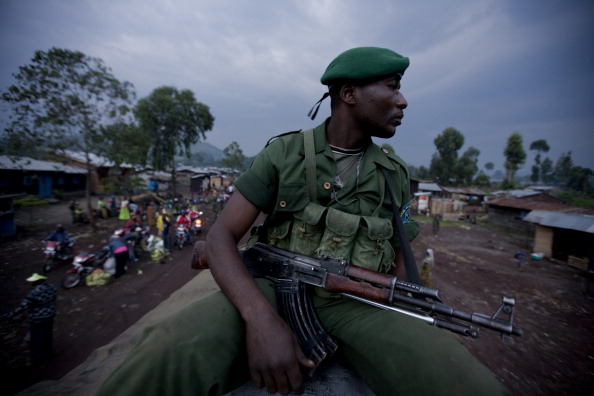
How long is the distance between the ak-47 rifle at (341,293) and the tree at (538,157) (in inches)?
3908

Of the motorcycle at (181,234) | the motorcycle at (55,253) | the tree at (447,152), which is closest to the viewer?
the motorcycle at (55,253)

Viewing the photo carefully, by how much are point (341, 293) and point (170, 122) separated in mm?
29557

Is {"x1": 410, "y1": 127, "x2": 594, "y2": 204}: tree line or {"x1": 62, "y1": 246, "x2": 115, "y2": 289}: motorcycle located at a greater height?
{"x1": 410, "y1": 127, "x2": 594, "y2": 204}: tree line

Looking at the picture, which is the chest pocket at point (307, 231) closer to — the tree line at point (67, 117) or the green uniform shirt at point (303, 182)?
the green uniform shirt at point (303, 182)

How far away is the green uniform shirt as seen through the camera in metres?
1.70

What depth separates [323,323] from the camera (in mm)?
1632

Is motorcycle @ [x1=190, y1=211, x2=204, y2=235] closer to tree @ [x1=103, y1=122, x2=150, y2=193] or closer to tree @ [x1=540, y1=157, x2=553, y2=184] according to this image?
tree @ [x1=103, y1=122, x2=150, y2=193]

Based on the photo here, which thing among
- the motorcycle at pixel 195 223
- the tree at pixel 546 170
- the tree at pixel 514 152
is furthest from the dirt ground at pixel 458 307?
the tree at pixel 546 170

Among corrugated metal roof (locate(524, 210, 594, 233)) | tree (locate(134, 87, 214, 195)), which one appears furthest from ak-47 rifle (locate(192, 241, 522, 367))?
tree (locate(134, 87, 214, 195))

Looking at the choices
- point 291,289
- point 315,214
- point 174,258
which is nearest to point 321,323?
point 291,289

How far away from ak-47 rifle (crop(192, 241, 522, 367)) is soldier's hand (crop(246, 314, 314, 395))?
0.77 feet

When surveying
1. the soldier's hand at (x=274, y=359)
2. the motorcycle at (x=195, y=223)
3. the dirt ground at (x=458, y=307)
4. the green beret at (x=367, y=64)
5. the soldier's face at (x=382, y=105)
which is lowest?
the dirt ground at (x=458, y=307)

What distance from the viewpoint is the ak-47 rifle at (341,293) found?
1.38 meters

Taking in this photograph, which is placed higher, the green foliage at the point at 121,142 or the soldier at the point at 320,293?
the green foliage at the point at 121,142
